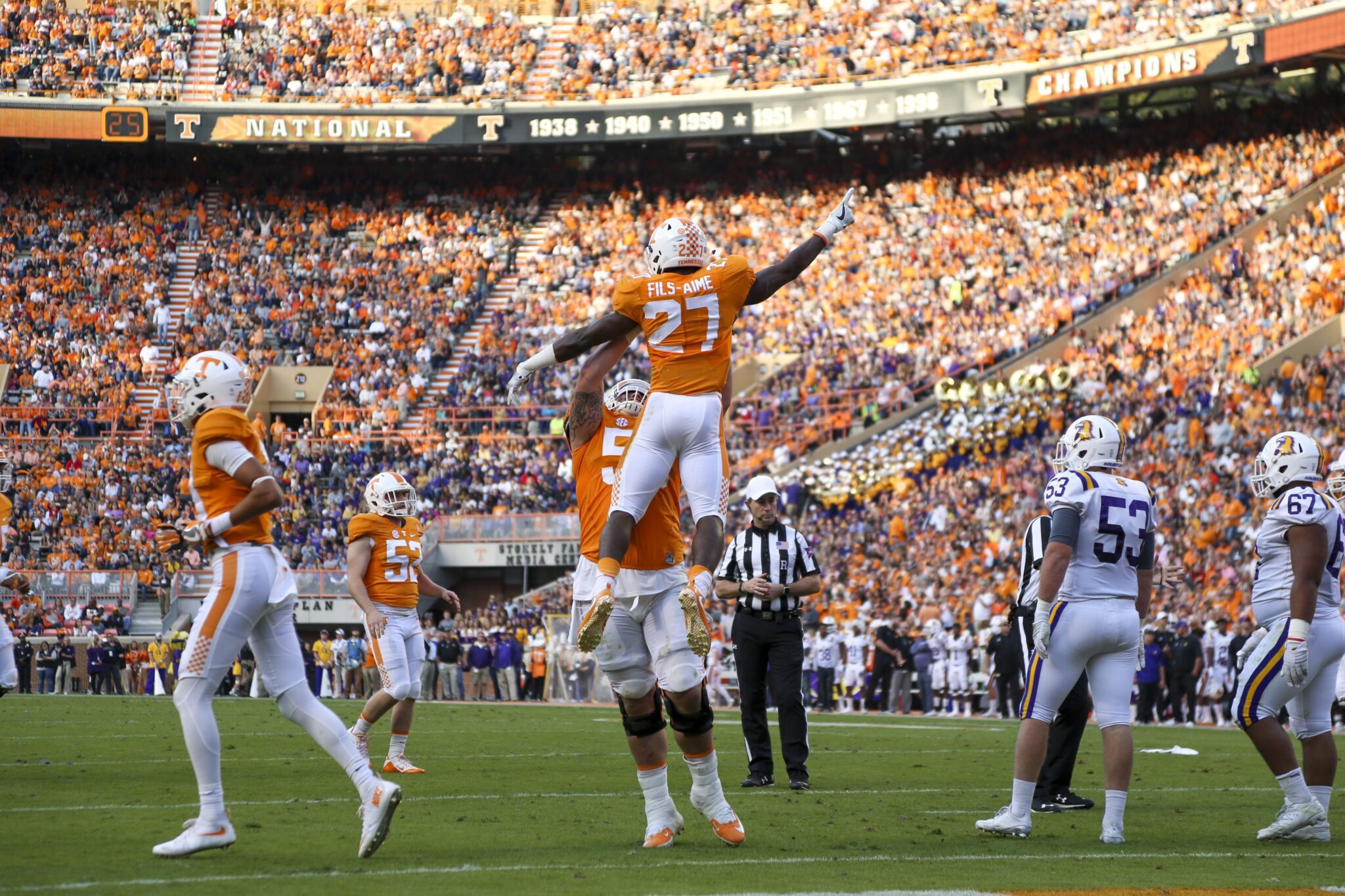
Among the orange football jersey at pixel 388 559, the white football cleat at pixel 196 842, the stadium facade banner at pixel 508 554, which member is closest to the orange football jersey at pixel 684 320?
the white football cleat at pixel 196 842

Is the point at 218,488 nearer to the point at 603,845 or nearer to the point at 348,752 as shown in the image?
the point at 348,752

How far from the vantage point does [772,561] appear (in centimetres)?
1106

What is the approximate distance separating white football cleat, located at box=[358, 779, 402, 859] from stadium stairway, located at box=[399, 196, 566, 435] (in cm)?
2881

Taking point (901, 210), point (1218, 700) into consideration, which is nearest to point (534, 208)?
point (901, 210)

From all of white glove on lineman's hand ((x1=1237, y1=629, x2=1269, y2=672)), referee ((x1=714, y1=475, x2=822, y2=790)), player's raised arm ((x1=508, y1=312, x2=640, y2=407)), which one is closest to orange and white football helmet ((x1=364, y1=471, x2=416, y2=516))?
referee ((x1=714, y1=475, x2=822, y2=790))

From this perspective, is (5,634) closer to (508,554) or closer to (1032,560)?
(1032,560)

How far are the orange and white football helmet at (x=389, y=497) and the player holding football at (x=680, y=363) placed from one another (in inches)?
173

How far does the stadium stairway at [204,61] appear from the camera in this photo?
4247cm

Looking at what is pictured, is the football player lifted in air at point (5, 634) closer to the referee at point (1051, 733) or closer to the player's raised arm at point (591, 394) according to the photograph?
the player's raised arm at point (591, 394)

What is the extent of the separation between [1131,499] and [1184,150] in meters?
29.1

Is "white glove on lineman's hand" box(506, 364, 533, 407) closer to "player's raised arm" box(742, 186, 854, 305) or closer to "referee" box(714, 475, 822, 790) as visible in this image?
"player's raised arm" box(742, 186, 854, 305)

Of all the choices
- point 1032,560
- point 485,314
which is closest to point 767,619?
point 1032,560

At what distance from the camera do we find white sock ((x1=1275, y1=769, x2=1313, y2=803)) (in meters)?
8.09

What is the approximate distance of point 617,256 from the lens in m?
39.4
